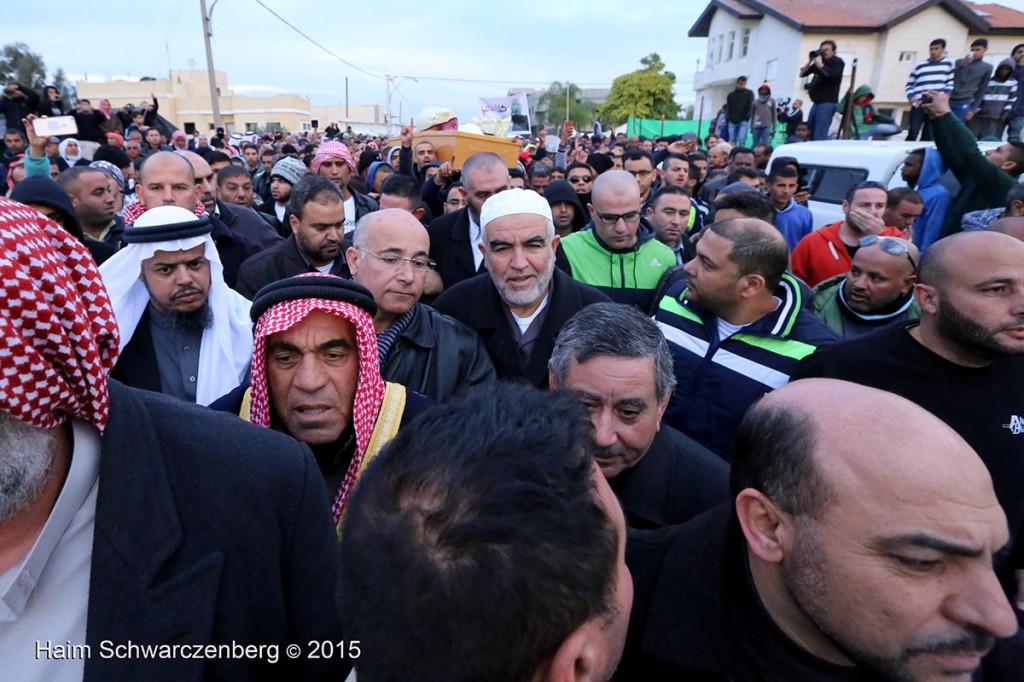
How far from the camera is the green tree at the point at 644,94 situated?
42.1 meters

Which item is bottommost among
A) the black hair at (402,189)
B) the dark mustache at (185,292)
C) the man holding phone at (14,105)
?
the dark mustache at (185,292)

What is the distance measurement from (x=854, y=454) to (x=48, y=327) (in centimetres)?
146

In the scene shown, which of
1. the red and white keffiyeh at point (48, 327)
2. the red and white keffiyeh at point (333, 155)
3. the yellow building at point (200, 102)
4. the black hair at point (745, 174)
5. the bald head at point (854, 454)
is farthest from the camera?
the yellow building at point (200, 102)

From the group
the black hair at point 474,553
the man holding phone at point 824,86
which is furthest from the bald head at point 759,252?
the man holding phone at point 824,86

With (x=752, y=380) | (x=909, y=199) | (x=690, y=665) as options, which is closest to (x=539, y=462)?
(x=690, y=665)

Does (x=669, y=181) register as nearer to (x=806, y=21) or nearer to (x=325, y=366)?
(x=325, y=366)

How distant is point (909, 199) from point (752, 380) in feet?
11.5

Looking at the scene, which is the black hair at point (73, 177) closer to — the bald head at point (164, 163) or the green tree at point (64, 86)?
the bald head at point (164, 163)

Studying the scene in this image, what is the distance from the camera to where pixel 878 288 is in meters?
3.53

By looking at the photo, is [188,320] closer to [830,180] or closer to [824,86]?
[830,180]

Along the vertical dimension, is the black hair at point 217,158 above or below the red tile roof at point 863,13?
below

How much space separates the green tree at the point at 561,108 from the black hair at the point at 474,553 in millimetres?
62978

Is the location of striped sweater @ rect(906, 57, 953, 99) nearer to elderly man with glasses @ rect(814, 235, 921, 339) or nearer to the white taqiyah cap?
elderly man with glasses @ rect(814, 235, 921, 339)

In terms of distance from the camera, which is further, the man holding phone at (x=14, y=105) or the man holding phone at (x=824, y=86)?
the man holding phone at (x=824, y=86)
